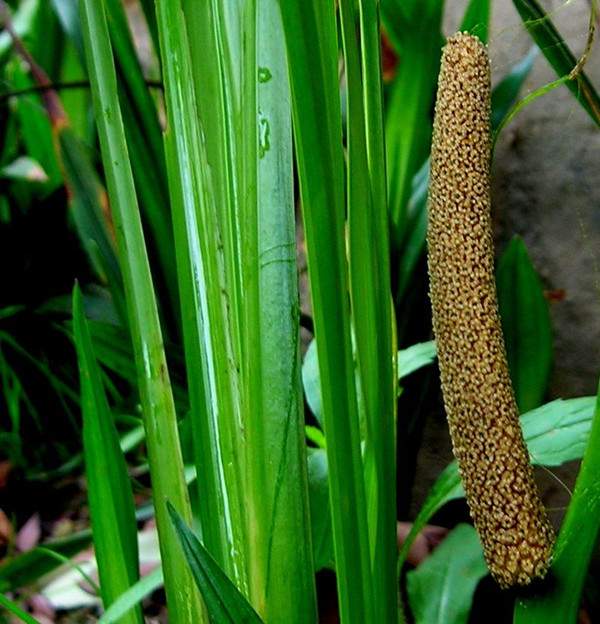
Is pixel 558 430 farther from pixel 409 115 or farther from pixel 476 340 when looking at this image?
pixel 409 115

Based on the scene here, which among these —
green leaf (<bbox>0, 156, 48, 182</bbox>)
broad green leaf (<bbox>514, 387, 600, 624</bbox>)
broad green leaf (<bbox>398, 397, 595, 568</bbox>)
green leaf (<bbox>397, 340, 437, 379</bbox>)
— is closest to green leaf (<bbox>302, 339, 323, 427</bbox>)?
green leaf (<bbox>397, 340, 437, 379</bbox>)

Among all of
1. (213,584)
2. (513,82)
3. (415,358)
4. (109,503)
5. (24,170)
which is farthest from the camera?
(24,170)

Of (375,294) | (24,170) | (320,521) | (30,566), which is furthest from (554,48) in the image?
(24,170)

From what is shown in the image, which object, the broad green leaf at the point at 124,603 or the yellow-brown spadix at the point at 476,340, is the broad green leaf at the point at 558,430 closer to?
the yellow-brown spadix at the point at 476,340

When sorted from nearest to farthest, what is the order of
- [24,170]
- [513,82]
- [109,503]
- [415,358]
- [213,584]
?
[213,584]
[109,503]
[415,358]
[513,82]
[24,170]

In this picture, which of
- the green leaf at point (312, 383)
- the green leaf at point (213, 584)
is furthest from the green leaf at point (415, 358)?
the green leaf at point (213, 584)

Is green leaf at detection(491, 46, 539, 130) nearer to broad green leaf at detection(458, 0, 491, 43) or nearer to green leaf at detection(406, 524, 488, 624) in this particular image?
broad green leaf at detection(458, 0, 491, 43)

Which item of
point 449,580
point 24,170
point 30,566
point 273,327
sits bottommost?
point 449,580
